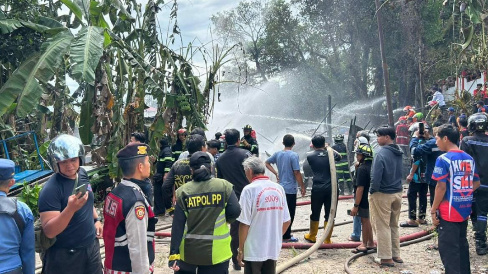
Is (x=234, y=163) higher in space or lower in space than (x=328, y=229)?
higher

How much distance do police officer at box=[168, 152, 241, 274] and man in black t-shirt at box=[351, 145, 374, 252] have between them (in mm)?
3383

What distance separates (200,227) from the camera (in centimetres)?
397

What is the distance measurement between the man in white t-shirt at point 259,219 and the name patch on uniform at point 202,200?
595 millimetres

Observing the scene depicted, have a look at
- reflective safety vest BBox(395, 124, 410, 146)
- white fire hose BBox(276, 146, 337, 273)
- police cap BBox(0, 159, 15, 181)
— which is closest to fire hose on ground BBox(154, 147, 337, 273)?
white fire hose BBox(276, 146, 337, 273)

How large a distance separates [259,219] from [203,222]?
0.77 m

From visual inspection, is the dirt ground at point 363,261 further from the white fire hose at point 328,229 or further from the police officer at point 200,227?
the police officer at point 200,227

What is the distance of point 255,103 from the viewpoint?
37.6 metres

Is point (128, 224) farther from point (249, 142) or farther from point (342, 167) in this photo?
point (342, 167)

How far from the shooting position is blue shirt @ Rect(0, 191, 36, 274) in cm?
312

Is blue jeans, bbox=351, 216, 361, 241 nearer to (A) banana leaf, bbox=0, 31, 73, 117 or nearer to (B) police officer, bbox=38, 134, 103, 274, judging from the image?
(B) police officer, bbox=38, 134, 103, 274

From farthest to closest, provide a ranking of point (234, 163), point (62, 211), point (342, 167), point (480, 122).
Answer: point (342, 167), point (480, 122), point (234, 163), point (62, 211)

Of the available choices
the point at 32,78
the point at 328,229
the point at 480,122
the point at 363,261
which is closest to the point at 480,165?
the point at 480,122

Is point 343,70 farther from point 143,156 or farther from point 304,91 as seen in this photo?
point 143,156

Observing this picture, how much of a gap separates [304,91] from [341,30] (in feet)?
19.5
